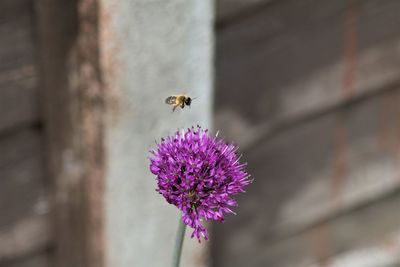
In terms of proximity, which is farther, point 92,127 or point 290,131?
point 290,131

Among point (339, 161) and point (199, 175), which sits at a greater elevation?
point (339, 161)

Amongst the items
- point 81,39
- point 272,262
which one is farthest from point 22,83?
point 272,262

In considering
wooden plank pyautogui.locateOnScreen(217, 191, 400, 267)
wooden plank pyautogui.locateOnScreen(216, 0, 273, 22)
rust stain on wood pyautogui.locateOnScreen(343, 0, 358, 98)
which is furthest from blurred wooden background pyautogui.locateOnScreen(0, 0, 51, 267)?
rust stain on wood pyautogui.locateOnScreen(343, 0, 358, 98)

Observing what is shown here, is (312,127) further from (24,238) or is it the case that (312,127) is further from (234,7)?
(24,238)

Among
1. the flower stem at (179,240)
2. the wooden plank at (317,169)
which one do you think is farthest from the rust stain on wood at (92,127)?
the flower stem at (179,240)

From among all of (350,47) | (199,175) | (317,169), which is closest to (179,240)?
(199,175)

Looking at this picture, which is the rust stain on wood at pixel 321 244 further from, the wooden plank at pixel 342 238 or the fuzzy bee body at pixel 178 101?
the fuzzy bee body at pixel 178 101

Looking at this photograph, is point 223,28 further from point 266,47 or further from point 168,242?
point 168,242
